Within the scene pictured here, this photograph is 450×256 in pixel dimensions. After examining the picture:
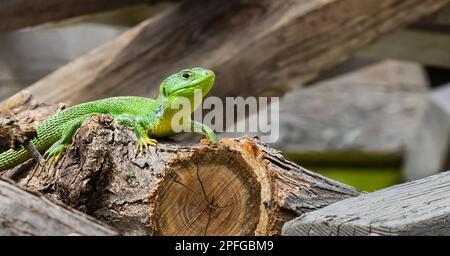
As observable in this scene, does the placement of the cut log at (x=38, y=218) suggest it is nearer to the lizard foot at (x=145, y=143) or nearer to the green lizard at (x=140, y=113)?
the lizard foot at (x=145, y=143)

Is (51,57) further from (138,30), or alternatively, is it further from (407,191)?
(407,191)

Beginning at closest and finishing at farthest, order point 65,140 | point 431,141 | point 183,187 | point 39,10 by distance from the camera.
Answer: point 183,187, point 65,140, point 39,10, point 431,141

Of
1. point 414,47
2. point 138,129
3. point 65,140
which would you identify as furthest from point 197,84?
point 414,47

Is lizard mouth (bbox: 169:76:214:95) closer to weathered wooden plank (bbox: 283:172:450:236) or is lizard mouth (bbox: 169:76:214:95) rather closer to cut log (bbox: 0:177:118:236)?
weathered wooden plank (bbox: 283:172:450:236)

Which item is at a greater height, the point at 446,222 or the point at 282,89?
the point at 282,89

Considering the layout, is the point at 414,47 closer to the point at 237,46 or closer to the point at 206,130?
the point at 237,46

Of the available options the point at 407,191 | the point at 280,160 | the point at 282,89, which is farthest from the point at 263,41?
the point at 407,191

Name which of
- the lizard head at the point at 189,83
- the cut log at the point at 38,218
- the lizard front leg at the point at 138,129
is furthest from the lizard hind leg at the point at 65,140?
the cut log at the point at 38,218
